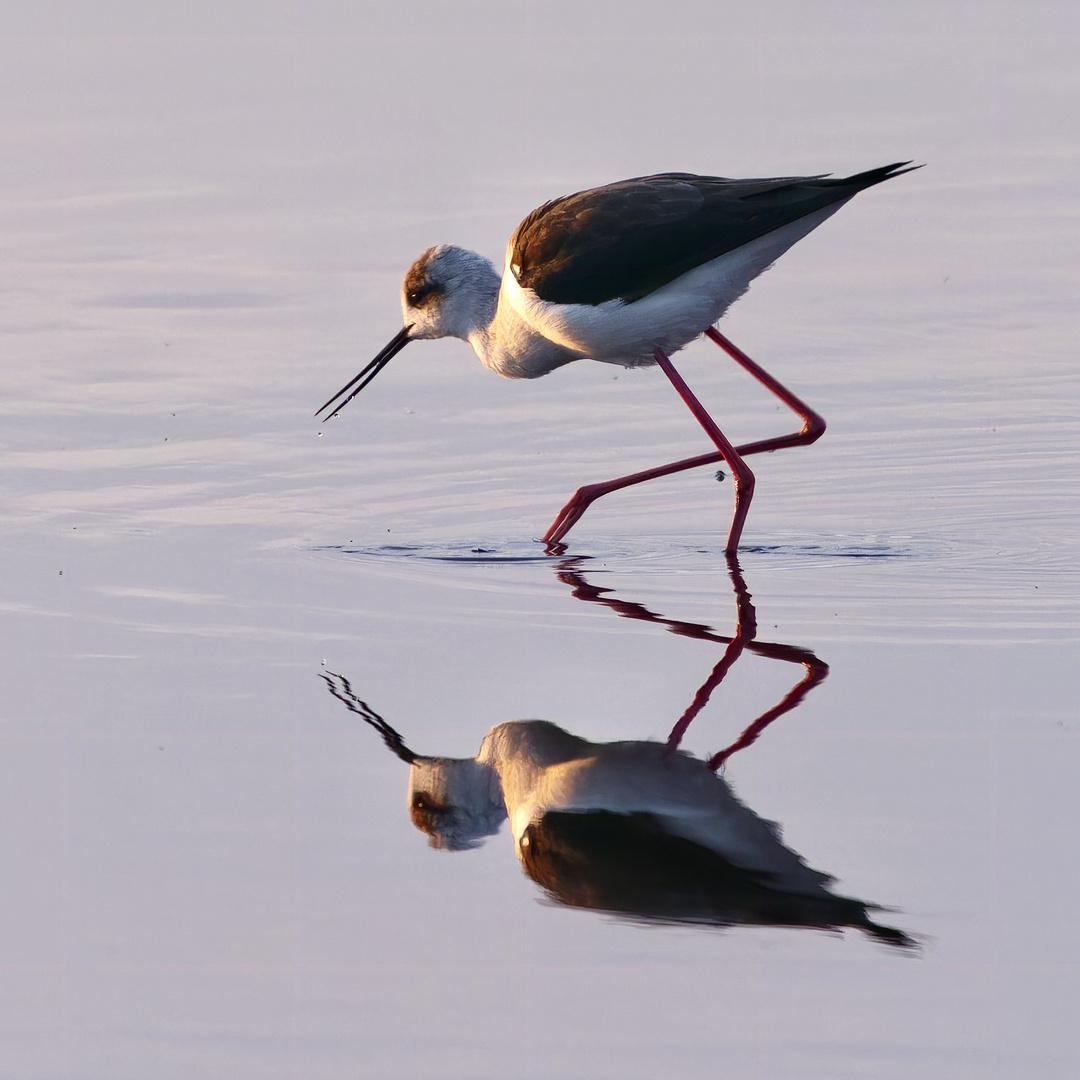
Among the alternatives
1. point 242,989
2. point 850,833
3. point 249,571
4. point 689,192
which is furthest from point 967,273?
point 242,989

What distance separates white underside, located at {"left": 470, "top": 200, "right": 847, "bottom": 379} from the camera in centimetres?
662

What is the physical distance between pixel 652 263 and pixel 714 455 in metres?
0.83

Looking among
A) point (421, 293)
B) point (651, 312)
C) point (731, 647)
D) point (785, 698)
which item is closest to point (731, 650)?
point (731, 647)

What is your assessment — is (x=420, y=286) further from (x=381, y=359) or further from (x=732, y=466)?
(x=732, y=466)

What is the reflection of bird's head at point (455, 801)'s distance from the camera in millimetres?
4117

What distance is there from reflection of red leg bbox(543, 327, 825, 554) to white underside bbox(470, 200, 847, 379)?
173 millimetres

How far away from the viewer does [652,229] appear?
655 cm

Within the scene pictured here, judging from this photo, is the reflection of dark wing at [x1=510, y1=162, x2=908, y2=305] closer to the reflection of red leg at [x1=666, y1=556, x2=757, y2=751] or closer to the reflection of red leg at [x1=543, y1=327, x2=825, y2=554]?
the reflection of red leg at [x1=543, y1=327, x2=825, y2=554]

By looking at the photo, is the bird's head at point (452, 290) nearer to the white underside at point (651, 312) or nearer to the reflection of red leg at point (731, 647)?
the white underside at point (651, 312)

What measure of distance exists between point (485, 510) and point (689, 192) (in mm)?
1327

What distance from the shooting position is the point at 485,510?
22.6 ft

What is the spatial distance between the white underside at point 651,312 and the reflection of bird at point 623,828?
2.34 metres

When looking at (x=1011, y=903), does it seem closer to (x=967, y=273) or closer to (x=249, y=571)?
(x=249, y=571)

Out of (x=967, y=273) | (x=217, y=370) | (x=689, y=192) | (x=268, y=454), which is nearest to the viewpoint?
(x=689, y=192)
